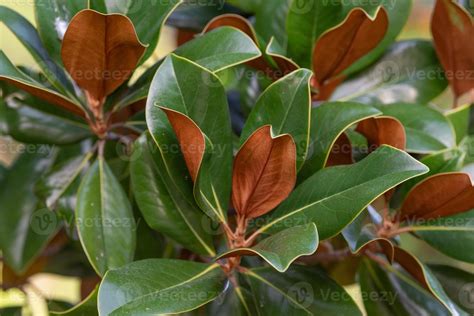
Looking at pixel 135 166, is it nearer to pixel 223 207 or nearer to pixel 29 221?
pixel 223 207

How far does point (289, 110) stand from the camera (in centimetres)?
90

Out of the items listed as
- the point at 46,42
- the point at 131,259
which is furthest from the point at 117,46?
the point at 131,259

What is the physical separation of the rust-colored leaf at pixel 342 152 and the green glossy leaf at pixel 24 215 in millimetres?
505

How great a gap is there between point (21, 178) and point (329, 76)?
23.8 inches

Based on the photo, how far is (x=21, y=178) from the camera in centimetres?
133

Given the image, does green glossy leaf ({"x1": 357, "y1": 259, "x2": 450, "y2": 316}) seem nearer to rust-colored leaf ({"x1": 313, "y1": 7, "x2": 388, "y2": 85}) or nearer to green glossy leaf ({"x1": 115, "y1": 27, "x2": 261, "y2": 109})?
rust-colored leaf ({"x1": 313, "y1": 7, "x2": 388, "y2": 85})

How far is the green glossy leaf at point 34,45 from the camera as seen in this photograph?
1.00 meters

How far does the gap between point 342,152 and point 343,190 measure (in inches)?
6.7

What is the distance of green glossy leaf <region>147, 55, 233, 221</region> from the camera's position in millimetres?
867

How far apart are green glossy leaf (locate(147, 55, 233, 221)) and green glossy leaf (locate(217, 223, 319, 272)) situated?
0.11 meters

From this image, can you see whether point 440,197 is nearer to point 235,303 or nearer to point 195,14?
point 235,303

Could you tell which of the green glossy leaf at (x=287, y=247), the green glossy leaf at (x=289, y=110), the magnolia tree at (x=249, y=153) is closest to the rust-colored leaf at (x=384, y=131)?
the magnolia tree at (x=249, y=153)

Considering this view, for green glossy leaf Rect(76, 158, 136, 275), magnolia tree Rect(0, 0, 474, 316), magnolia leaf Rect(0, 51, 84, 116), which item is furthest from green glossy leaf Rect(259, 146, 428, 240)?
magnolia leaf Rect(0, 51, 84, 116)

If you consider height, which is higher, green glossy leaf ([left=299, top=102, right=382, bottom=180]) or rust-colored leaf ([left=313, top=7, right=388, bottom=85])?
rust-colored leaf ([left=313, top=7, right=388, bottom=85])
